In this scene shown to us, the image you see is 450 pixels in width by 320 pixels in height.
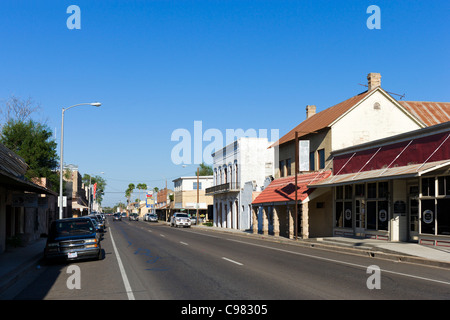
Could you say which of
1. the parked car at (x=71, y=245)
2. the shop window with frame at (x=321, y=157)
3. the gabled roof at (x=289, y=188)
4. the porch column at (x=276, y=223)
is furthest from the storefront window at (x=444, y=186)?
the porch column at (x=276, y=223)

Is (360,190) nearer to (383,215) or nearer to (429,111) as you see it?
(383,215)

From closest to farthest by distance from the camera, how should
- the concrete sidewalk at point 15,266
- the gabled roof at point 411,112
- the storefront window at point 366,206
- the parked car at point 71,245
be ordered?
the concrete sidewalk at point 15,266, the parked car at point 71,245, the storefront window at point 366,206, the gabled roof at point 411,112

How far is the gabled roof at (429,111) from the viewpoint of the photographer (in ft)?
110

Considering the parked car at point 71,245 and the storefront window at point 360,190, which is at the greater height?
the storefront window at point 360,190

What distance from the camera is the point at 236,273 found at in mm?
13562

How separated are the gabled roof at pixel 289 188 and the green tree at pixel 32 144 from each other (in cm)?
2360

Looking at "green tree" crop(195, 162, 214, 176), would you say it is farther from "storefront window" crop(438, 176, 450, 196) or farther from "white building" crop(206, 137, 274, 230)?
"storefront window" crop(438, 176, 450, 196)

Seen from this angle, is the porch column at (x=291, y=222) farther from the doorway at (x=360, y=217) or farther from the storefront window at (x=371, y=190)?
the storefront window at (x=371, y=190)

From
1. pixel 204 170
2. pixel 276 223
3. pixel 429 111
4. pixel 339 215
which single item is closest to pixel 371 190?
pixel 339 215

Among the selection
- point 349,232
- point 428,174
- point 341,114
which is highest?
point 341,114

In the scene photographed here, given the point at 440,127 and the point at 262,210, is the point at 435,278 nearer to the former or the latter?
the point at 440,127

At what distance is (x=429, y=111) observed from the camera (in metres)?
35.0
